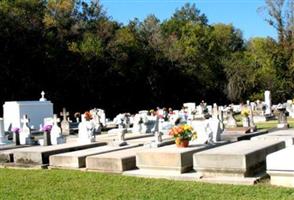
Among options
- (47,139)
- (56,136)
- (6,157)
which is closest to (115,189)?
(6,157)

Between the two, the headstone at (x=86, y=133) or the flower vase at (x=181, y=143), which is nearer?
the flower vase at (x=181, y=143)

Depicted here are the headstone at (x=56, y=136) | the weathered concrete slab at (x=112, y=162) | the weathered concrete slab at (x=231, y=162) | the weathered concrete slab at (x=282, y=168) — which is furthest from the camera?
the headstone at (x=56, y=136)

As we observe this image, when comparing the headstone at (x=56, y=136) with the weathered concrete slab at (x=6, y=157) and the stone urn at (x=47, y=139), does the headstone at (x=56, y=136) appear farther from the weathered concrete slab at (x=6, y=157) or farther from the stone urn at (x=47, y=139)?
the weathered concrete slab at (x=6, y=157)

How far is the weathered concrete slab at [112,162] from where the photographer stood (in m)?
10.4

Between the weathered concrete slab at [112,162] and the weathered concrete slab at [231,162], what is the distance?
1707 millimetres

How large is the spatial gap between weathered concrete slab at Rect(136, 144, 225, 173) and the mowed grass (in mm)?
756

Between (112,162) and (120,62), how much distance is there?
125ft

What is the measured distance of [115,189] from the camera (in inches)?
338

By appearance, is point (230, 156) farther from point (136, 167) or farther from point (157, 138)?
point (157, 138)

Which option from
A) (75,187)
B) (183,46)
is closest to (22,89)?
(183,46)

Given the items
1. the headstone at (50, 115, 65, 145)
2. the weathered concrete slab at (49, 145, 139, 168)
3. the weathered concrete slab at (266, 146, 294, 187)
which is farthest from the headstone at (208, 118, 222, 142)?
the headstone at (50, 115, 65, 145)

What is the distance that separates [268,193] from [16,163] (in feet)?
23.3

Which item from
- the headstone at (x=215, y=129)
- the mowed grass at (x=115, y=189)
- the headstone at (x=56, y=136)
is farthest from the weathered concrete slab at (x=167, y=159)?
the headstone at (x=56, y=136)

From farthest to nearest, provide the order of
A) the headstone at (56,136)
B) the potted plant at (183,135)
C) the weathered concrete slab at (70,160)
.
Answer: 1. the headstone at (56,136)
2. the weathered concrete slab at (70,160)
3. the potted plant at (183,135)
